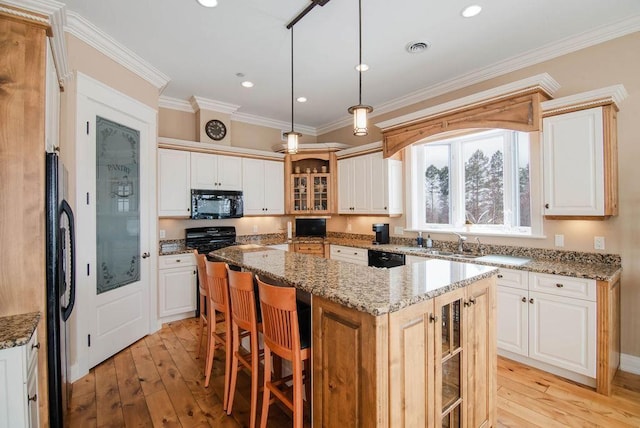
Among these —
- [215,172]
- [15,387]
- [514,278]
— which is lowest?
[15,387]

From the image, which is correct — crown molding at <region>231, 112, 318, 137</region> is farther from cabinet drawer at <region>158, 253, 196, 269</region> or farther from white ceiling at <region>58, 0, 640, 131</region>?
cabinet drawer at <region>158, 253, 196, 269</region>

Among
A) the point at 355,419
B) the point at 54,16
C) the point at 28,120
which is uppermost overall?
the point at 54,16

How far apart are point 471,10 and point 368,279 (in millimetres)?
2427

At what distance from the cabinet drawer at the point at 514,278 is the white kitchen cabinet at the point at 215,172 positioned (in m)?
3.78

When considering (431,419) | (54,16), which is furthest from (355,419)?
(54,16)

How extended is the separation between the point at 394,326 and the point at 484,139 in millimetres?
3365

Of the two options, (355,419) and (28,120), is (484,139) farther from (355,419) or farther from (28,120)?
(28,120)

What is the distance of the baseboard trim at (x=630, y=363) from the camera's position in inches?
104

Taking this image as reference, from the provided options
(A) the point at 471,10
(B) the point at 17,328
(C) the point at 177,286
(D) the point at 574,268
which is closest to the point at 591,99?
(A) the point at 471,10

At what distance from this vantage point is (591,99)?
256 centimetres

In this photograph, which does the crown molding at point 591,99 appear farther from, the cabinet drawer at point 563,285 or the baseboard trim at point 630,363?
the baseboard trim at point 630,363

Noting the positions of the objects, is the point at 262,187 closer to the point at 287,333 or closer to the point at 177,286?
the point at 177,286

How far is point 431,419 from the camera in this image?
150cm

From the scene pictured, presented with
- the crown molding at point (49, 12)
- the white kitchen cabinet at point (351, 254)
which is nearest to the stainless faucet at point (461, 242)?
the white kitchen cabinet at point (351, 254)
